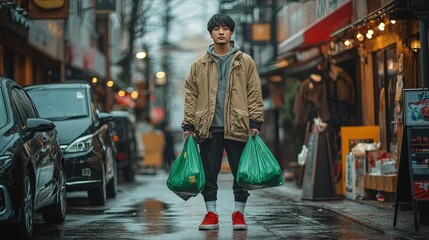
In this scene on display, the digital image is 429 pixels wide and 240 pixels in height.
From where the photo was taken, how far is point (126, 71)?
165 ft

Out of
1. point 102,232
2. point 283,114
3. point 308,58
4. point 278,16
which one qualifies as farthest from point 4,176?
point 278,16

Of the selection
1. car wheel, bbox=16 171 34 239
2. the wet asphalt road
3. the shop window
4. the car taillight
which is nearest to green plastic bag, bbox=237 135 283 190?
the wet asphalt road

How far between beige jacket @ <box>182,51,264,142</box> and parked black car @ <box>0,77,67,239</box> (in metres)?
1.42

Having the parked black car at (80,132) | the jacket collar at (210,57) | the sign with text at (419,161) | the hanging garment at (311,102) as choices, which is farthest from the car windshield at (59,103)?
the sign with text at (419,161)

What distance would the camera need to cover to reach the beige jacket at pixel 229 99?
10.8 m

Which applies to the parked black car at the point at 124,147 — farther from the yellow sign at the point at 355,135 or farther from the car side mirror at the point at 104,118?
the yellow sign at the point at 355,135

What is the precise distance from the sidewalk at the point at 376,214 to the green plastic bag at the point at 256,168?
4.12 ft

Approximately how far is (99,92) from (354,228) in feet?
93.2

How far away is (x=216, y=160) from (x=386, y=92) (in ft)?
25.3

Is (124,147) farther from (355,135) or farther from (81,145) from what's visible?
(81,145)

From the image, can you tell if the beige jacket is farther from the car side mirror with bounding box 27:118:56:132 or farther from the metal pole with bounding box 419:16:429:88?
the metal pole with bounding box 419:16:429:88

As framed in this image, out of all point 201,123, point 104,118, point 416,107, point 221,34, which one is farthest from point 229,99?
point 104,118

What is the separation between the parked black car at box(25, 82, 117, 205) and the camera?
15.9 meters

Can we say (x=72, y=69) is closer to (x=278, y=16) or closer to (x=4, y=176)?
(x=278, y=16)
